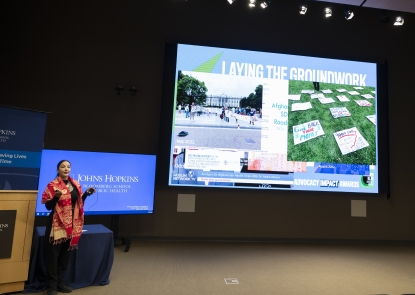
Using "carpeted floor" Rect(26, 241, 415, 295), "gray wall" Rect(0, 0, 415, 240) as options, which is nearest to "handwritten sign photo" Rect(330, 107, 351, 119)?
"gray wall" Rect(0, 0, 415, 240)

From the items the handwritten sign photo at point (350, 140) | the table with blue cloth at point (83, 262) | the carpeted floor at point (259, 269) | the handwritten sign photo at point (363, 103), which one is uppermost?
the handwritten sign photo at point (363, 103)

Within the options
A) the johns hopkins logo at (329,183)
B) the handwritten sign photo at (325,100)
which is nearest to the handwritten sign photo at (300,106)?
the handwritten sign photo at (325,100)

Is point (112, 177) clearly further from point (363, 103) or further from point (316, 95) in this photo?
point (363, 103)

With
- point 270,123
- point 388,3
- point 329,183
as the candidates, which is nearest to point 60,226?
point 270,123

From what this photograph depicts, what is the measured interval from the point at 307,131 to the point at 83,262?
12.7 ft

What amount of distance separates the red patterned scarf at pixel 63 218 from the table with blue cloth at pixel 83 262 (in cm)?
19

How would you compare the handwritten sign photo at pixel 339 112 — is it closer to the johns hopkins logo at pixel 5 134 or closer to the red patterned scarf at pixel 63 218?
the red patterned scarf at pixel 63 218

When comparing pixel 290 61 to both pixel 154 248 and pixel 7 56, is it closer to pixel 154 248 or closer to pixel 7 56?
pixel 154 248

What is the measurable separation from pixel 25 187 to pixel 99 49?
2905 mm

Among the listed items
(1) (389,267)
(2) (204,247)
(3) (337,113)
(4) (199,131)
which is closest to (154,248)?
(2) (204,247)

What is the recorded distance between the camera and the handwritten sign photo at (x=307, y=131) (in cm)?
472

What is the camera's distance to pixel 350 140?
4.82 metres

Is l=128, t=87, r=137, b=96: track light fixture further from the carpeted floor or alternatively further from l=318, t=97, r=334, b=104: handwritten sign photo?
l=318, t=97, r=334, b=104: handwritten sign photo

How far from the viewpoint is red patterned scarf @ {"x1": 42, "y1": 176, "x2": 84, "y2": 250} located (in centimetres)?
242
